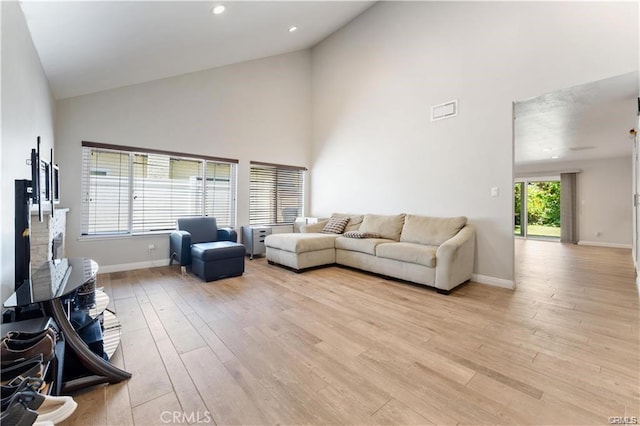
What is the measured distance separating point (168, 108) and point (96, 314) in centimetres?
346

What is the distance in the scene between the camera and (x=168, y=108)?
438cm

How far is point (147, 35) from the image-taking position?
8.99 ft

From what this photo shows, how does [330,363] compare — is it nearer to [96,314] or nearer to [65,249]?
[96,314]

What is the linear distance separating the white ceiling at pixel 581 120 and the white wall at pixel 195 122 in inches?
165

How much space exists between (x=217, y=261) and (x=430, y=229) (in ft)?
9.73

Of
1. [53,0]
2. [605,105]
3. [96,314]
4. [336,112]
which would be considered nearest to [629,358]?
[605,105]

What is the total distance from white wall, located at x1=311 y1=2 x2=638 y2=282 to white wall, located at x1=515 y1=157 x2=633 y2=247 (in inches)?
240

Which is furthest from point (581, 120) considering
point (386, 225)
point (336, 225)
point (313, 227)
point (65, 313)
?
point (65, 313)

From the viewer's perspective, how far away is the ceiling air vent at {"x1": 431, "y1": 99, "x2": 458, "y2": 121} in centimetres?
393

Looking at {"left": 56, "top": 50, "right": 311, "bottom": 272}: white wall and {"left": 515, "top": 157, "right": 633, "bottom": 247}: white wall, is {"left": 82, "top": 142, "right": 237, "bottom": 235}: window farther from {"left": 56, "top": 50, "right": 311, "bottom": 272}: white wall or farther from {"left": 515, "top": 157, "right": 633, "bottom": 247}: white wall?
{"left": 515, "top": 157, "right": 633, "bottom": 247}: white wall

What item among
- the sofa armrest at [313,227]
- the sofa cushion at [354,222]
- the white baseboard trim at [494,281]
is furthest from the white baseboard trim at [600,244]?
the sofa armrest at [313,227]

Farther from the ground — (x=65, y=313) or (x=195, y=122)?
(x=195, y=122)

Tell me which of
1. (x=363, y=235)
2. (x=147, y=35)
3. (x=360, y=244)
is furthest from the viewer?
(x=363, y=235)

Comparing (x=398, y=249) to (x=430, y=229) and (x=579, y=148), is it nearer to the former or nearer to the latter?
(x=430, y=229)
